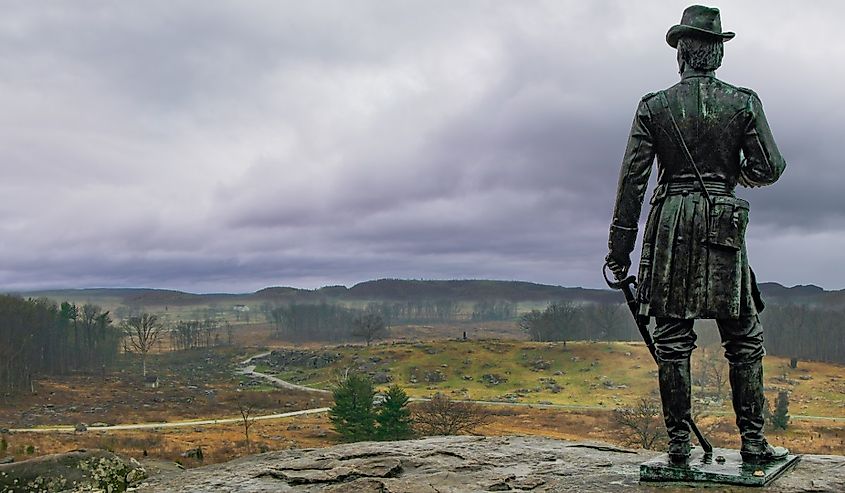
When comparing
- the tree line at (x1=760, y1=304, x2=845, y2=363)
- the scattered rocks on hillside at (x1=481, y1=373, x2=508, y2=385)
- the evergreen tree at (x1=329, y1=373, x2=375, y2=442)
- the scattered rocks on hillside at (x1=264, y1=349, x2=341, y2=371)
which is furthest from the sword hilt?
the scattered rocks on hillside at (x1=264, y1=349, x2=341, y2=371)

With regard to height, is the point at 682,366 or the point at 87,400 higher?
the point at 682,366

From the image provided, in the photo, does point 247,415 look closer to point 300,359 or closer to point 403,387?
point 403,387

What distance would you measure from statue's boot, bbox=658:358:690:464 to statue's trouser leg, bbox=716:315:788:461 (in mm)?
525

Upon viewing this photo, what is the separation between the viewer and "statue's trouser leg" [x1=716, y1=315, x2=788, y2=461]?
25.0ft

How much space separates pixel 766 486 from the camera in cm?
702

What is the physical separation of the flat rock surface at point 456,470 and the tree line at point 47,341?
278ft

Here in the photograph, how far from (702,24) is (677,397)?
151 inches

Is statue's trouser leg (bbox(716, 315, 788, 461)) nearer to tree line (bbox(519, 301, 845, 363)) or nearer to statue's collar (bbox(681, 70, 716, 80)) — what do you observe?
statue's collar (bbox(681, 70, 716, 80))

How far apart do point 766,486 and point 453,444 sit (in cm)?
488

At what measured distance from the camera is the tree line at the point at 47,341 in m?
86.4

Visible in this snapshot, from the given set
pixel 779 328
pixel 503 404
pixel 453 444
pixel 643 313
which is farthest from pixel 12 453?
pixel 779 328

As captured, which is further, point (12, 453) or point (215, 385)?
point (215, 385)

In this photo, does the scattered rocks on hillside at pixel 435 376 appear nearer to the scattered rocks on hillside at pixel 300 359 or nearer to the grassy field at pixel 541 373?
the grassy field at pixel 541 373

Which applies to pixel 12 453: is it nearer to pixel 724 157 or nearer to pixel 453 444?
pixel 453 444
